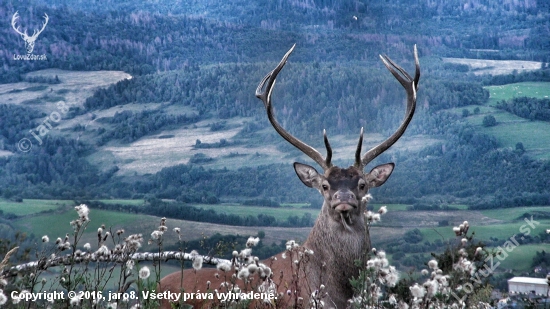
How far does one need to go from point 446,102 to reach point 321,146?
114 inches

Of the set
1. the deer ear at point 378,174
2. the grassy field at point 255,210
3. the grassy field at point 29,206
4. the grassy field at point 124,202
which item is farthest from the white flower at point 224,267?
the grassy field at point 29,206

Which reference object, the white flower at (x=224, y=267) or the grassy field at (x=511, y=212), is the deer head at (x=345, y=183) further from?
the grassy field at (x=511, y=212)

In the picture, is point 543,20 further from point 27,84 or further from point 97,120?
point 27,84

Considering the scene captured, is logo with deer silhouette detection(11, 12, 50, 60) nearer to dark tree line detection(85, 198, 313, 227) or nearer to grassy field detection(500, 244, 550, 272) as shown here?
dark tree line detection(85, 198, 313, 227)

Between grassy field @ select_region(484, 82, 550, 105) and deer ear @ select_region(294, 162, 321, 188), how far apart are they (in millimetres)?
10331

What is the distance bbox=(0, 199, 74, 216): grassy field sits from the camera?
44.8ft

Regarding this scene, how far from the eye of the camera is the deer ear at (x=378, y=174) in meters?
5.53

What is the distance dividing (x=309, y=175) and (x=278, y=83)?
951 cm

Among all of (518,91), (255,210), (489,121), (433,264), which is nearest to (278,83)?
(255,210)

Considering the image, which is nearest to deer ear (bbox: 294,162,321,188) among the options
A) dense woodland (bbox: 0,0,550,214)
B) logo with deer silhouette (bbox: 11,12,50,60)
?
dense woodland (bbox: 0,0,550,214)

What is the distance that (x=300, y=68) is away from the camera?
1536 cm

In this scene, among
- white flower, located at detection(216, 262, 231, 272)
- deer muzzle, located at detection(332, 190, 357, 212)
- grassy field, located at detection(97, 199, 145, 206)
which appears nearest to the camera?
white flower, located at detection(216, 262, 231, 272)

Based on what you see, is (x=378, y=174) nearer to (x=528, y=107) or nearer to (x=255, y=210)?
(x=255, y=210)

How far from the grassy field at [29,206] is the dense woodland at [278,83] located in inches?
8.4
